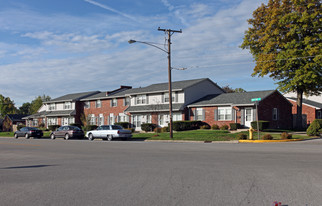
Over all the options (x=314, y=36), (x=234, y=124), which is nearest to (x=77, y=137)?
(x=234, y=124)

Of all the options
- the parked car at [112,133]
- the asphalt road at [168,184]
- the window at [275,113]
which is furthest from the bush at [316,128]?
the asphalt road at [168,184]

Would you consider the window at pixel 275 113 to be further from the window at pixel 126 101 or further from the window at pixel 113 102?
the window at pixel 113 102

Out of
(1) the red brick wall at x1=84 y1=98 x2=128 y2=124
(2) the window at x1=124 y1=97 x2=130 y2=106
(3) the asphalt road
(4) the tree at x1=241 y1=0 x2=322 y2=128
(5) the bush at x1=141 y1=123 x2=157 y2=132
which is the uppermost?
(4) the tree at x1=241 y1=0 x2=322 y2=128

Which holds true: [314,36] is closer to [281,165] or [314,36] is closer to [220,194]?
[281,165]

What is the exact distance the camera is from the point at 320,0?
110ft

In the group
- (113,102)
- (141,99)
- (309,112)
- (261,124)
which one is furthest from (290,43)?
(113,102)

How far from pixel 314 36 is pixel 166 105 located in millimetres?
19607

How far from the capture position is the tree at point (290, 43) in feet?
110

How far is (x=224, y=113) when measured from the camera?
4012 cm

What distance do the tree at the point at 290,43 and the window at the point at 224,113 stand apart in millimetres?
5041

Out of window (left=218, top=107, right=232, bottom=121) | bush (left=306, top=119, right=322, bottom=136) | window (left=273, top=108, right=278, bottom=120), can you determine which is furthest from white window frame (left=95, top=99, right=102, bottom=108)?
A: bush (left=306, top=119, right=322, bottom=136)

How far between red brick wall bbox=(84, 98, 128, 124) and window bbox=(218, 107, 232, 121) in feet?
56.7

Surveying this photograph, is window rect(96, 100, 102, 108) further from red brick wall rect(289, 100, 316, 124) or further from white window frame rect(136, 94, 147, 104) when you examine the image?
red brick wall rect(289, 100, 316, 124)

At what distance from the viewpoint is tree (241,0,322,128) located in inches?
1324
